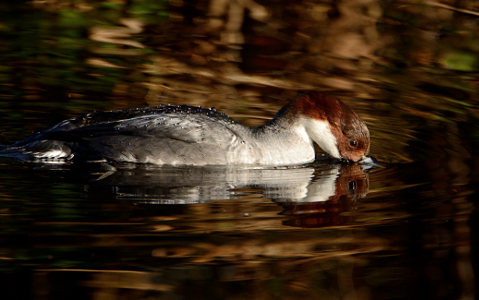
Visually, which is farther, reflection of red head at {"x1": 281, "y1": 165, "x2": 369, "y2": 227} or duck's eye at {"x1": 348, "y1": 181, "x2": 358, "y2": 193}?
duck's eye at {"x1": 348, "y1": 181, "x2": 358, "y2": 193}

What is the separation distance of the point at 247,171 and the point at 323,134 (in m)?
1.07

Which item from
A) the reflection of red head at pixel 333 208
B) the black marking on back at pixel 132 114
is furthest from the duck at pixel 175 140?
the reflection of red head at pixel 333 208

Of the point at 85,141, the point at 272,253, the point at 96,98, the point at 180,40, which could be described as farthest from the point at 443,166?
the point at 180,40

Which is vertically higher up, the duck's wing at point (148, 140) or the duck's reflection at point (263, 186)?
the duck's wing at point (148, 140)

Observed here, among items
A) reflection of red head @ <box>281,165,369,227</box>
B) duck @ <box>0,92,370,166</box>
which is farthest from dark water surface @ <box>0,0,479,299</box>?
duck @ <box>0,92,370,166</box>

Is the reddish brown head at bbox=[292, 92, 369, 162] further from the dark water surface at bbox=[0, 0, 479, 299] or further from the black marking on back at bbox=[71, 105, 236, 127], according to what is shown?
the black marking on back at bbox=[71, 105, 236, 127]

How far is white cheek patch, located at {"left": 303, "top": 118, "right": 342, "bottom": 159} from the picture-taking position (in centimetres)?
880

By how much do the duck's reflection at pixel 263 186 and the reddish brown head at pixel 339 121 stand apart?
0.21 m

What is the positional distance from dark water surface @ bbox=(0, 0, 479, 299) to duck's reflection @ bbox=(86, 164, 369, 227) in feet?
0.09

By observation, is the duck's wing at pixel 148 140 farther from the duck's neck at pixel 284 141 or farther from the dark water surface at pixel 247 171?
the duck's neck at pixel 284 141

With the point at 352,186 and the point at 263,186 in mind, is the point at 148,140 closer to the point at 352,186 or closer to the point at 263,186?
the point at 263,186

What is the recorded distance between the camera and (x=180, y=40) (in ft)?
42.4

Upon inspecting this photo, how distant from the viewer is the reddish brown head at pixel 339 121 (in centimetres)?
868

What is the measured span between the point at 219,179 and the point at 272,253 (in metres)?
1.99
